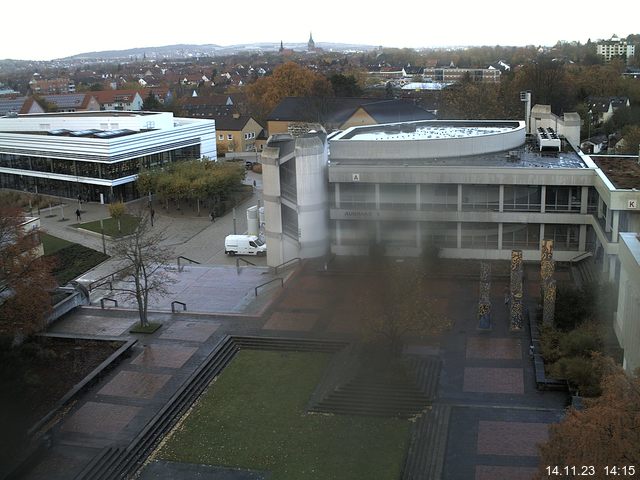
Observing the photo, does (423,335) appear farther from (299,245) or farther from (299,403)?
(299,245)

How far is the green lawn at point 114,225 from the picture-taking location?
40656 millimetres

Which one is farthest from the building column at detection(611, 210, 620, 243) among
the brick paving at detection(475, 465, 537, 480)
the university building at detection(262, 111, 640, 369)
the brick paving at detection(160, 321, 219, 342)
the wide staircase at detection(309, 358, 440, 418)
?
the brick paving at detection(160, 321, 219, 342)

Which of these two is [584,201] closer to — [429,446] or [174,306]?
[429,446]

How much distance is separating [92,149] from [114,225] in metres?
8.63

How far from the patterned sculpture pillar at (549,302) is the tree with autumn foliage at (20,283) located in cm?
1589

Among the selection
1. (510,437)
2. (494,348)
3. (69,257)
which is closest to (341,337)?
(494,348)

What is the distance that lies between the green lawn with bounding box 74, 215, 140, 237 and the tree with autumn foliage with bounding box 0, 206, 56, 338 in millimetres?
17087

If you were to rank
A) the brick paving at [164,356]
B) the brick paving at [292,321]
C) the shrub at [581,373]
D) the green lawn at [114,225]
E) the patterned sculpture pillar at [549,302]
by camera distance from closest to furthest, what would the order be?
the shrub at [581,373] < the brick paving at [164,356] < the patterned sculpture pillar at [549,302] < the brick paving at [292,321] < the green lawn at [114,225]

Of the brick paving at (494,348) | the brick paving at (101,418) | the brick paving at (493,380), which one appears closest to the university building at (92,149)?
the brick paving at (101,418)

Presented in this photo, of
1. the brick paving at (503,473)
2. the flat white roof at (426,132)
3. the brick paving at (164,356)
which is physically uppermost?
the flat white roof at (426,132)

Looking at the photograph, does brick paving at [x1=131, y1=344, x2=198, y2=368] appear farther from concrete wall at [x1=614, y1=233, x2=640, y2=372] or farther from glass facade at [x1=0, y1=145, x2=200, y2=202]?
glass facade at [x1=0, y1=145, x2=200, y2=202]

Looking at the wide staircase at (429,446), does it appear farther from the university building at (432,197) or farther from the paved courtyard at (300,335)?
the university building at (432,197)

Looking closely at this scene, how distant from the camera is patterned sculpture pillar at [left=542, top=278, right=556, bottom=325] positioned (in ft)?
74.9

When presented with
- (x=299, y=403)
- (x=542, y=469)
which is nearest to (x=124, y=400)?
(x=299, y=403)
